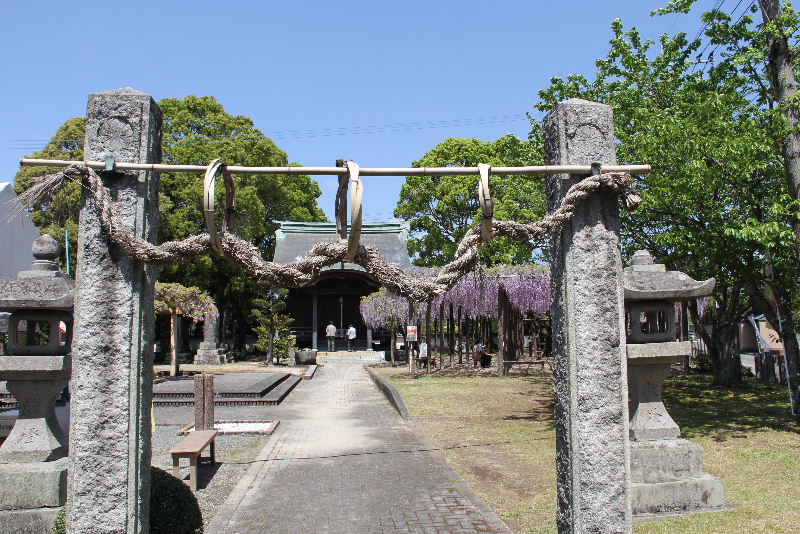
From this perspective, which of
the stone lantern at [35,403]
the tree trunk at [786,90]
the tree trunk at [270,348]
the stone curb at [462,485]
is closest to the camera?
the stone lantern at [35,403]

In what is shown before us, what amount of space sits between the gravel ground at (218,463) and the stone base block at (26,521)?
1.41m

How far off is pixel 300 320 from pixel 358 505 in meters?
28.1

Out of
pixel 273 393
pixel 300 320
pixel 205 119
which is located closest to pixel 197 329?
pixel 300 320

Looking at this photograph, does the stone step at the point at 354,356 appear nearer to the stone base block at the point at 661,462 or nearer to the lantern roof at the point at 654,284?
the lantern roof at the point at 654,284

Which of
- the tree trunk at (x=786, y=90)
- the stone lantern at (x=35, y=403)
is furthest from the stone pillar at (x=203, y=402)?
the tree trunk at (x=786, y=90)

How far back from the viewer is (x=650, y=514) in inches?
240

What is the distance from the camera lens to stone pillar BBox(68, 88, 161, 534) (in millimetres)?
3596

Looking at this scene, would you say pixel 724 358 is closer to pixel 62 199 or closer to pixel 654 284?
pixel 654 284

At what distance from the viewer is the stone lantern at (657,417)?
6.20m

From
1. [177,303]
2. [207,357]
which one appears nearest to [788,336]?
[177,303]

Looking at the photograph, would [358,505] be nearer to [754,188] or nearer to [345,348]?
[754,188]

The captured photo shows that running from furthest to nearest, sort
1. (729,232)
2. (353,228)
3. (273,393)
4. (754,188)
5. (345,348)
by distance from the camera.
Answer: (345,348) → (273,393) → (754,188) → (729,232) → (353,228)

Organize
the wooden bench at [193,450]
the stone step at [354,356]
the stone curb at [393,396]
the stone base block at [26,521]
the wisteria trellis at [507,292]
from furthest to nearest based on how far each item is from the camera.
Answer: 1. the stone step at [354,356]
2. the wisteria trellis at [507,292]
3. the stone curb at [393,396]
4. the wooden bench at [193,450]
5. the stone base block at [26,521]

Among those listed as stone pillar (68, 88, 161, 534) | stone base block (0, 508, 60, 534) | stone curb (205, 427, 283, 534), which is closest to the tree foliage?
stone curb (205, 427, 283, 534)
